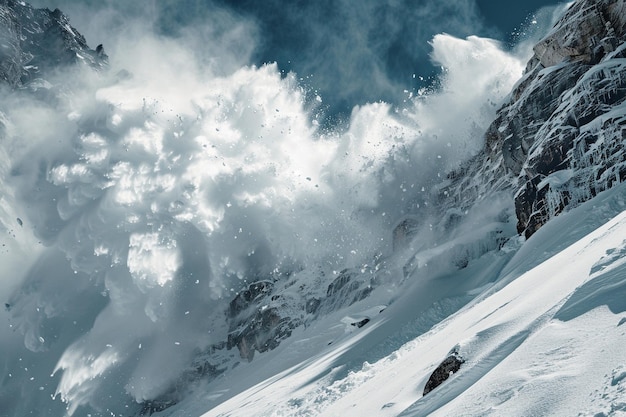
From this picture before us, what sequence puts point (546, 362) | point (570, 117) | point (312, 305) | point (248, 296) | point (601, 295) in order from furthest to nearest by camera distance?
point (248, 296), point (312, 305), point (570, 117), point (601, 295), point (546, 362)

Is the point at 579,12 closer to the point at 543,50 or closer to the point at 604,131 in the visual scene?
the point at 543,50

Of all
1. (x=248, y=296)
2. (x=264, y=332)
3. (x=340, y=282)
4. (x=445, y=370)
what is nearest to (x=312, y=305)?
(x=340, y=282)

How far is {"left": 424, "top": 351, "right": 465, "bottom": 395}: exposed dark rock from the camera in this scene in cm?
910

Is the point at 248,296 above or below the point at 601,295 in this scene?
above

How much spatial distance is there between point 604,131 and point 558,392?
2876 centimetres

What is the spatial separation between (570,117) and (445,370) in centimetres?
2946

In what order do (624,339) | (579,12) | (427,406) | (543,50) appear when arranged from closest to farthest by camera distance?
(624,339)
(427,406)
(579,12)
(543,50)

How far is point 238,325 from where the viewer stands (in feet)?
472

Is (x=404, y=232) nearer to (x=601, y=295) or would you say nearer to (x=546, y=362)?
(x=601, y=295)

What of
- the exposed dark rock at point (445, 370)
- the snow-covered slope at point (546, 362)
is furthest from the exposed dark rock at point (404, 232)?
the exposed dark rock at point (445, 370)

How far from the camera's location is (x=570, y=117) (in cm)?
3353

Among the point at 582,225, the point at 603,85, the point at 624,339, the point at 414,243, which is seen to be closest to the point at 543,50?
the point at 603,85

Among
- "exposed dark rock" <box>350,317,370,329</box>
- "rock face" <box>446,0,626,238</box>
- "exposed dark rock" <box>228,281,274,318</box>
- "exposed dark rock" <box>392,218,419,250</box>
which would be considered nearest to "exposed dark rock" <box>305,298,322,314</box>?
"exposed dark rock" <box>392,218,419,250</box>

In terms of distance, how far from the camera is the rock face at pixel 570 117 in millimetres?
29625
